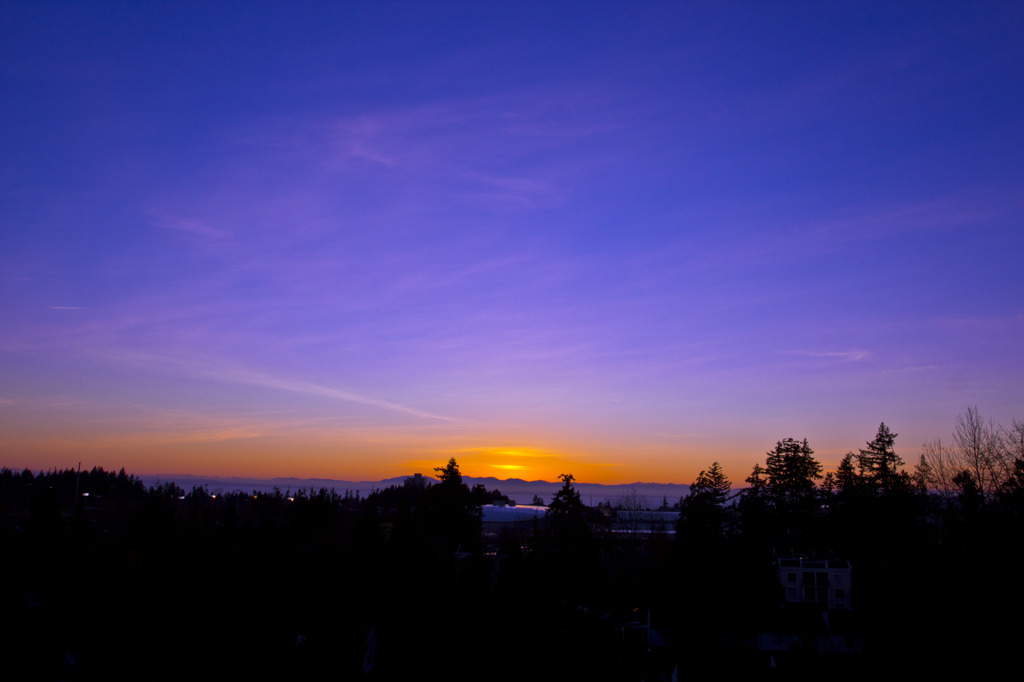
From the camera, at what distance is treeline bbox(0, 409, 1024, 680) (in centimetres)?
2777

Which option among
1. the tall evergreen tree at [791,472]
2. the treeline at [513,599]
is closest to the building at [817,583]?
the treeline at [513,599]

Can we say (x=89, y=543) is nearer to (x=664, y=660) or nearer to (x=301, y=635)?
(x=301, y=635)

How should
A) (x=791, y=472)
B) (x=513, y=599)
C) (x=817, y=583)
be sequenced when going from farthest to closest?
(x=791, y=472) < (x=817, y=583) < (x=513, y=599)

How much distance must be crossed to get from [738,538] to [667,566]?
7326 mm

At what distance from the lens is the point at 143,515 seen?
155 feet

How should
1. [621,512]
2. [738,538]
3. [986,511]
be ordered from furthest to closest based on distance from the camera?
[621,512]
[738,538]
[986,511]

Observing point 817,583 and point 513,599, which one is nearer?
point 513,599

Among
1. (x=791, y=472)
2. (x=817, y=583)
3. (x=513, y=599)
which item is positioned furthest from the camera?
(x=791, y=472)

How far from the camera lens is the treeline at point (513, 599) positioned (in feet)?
91.1

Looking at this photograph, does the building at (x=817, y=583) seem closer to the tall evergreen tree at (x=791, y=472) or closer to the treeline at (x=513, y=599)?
the treeline at (x=513, y=599)

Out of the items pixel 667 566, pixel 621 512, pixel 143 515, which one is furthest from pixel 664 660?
pixel 621 512

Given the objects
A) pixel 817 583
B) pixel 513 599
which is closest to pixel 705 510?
pixel 817 583

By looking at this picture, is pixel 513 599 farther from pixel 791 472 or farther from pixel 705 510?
pixel 791 472

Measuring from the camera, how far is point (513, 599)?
3156 cm
